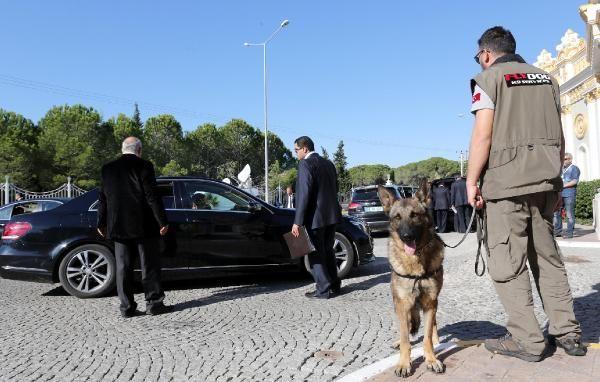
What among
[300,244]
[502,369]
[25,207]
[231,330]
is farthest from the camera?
[25,207]

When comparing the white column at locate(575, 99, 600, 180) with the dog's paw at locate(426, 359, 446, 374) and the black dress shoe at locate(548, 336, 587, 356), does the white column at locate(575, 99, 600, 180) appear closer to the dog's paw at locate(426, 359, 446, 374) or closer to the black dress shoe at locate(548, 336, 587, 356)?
the black dress shoe at locate(548, 336, 587, 356)

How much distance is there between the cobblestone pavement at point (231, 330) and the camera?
3.73 metres

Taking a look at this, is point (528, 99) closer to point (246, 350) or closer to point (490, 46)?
point (490, 46)

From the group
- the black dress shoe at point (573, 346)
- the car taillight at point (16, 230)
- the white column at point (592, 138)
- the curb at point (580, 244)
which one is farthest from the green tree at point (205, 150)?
the black dress shoe at point (573, 346)

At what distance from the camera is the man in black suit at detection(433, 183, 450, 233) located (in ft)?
53.7

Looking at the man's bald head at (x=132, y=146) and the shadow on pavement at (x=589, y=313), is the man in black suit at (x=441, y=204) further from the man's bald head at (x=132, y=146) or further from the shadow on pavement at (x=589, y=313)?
the man's bald head at (x=132, y=146)

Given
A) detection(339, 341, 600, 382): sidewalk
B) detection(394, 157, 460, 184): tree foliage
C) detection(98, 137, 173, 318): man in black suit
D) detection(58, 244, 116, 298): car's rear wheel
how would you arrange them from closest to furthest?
detection(339, 341, 600, 382): sidewalk → detection(98, 137, 173, 318): man in black suit → detection(58, 244, 116, 298): car's rear wheel → detection(394, 157, 460, 184): tree foliage

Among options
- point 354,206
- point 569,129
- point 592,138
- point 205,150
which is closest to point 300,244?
point 354,206

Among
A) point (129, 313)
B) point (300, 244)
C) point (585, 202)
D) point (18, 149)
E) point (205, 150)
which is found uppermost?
point (205, 150)

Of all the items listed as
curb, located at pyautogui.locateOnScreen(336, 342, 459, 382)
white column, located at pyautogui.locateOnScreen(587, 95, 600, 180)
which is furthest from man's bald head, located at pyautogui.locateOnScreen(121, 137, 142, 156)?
white column, located at pyautogui.locateOnScreen(587, 95, 600, 180)

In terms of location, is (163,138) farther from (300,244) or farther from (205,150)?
(300,244)

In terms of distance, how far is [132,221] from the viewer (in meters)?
5.43

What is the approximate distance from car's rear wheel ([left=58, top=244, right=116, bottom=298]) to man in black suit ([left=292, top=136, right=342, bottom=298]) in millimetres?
2564

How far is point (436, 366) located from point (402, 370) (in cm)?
23
